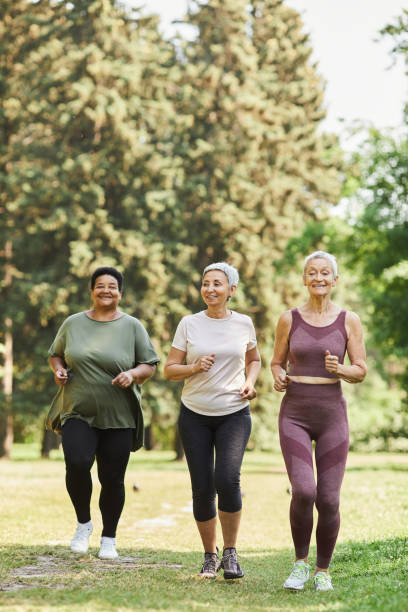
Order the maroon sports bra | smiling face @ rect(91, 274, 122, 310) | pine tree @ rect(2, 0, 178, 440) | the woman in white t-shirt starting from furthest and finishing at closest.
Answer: pine tree @ rect(2, 0, 178, 440) → smiling face @ rect(91, 274, 122, 310) → the woman in white t-shirt → the maroon sports bra

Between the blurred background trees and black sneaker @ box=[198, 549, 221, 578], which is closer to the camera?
black sneaker @ box=[198, 549, 221, 578]

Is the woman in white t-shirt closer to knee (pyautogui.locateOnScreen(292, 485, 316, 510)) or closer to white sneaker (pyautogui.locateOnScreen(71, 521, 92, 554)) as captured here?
knee (pyautogui.locateOnScreen(292, 485, 316, 510))

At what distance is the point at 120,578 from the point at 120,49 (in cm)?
2840

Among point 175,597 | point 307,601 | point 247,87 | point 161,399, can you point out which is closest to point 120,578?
point 175,597

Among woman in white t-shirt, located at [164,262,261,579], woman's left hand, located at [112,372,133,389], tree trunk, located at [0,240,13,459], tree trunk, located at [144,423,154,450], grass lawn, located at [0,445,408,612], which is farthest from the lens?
tree trunk, located at [144,423,154,450]

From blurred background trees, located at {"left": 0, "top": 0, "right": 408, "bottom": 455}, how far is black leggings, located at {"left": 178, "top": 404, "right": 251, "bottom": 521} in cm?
2208

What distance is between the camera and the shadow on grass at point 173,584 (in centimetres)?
501

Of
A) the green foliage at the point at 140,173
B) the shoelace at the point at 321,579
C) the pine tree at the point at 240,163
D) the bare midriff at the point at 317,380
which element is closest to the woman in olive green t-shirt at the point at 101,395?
the bare midriff at the point at 317,380

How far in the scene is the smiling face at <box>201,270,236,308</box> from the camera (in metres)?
6.35

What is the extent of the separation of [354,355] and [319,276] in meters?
0.61

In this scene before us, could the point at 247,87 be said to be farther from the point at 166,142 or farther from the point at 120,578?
the point at 120,578

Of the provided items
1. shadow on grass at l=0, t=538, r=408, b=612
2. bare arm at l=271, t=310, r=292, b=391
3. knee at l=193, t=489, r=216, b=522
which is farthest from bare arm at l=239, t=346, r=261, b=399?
shadow on grass at l=0, t=538, r=408, b=612

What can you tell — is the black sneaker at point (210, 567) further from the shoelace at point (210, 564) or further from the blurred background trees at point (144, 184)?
the blurred background trees at point (144, 184)

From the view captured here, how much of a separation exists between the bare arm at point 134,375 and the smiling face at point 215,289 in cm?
85
